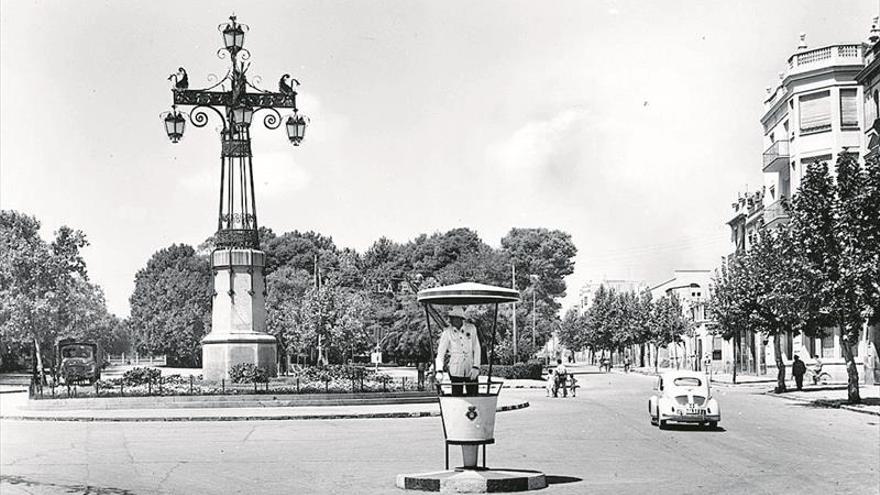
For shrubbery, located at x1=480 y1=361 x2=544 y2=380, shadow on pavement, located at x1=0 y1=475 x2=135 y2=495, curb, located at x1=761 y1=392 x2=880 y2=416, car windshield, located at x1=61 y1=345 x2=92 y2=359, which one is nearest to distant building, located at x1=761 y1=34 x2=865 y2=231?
curb, located at x1=761 y1=392 x2=880 y2=416

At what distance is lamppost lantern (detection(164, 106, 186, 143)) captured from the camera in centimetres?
2839

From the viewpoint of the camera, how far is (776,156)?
55.7 m

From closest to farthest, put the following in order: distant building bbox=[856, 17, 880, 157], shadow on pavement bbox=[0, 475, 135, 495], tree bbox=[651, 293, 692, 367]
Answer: shadow on pavement bbox=[0, 475, 135, 495] → distant building bbox=[856, 17, 880, 157] → tree bbox=[651, 293, 692, 367]

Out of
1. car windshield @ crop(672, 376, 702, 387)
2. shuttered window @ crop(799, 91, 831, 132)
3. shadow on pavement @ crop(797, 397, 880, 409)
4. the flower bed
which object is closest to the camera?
car windshield @ crop(672, 376, 702, 387)

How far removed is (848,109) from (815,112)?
5.76 ft

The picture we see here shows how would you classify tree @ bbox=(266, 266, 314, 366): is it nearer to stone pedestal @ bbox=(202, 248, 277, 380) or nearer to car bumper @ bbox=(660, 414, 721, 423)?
stone pedestal @ bbox=(202, 248, 277, 380)

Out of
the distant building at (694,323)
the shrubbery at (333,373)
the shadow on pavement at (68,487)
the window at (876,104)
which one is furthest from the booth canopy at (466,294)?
the distant building at (694,323)

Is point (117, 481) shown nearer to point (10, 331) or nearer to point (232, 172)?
point (232, 172)

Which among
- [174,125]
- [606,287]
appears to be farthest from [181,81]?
[606,287]

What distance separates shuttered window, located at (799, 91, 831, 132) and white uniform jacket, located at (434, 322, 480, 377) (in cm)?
4319

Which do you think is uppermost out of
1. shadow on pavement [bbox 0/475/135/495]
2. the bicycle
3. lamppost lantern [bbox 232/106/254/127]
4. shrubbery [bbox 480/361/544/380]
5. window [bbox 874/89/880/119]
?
window [bbox 874/89/880/119]

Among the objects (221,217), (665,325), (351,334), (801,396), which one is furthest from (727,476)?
(665,325)

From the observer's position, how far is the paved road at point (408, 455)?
13.0m

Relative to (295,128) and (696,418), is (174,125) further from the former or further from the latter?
(696,418)
